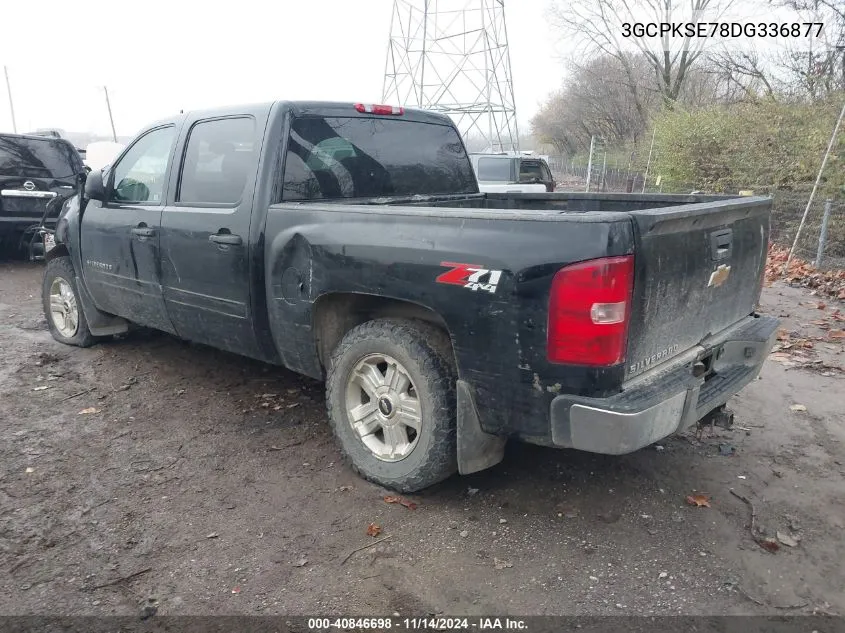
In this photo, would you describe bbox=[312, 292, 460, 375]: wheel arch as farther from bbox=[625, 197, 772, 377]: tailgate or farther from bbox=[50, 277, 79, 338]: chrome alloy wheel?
bbox=[50, 277, 79, 338]: chrome alloy wheel

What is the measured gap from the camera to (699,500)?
331 cm

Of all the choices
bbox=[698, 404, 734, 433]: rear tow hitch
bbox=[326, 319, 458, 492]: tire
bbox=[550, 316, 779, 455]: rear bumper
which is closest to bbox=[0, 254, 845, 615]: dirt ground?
bbox=[326, 319, 458, 492]: tire

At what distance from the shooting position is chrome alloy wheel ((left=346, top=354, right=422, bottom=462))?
325cm

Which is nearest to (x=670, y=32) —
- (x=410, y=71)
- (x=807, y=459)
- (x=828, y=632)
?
(x=410, y=71)

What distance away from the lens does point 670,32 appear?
2398 centimetres

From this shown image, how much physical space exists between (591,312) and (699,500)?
145 centimetres

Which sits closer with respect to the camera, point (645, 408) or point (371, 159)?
point (645, 408)

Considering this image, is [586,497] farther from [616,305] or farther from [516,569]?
[616,305]

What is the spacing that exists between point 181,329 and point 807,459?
406cm

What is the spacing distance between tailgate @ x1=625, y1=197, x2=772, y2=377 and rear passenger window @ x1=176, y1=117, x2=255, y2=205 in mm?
2344

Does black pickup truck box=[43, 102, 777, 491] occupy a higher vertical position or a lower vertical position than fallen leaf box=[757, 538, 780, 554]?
higher

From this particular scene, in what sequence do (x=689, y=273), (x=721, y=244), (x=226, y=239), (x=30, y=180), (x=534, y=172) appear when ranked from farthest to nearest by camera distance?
(x=534, y=172) → (x=30, y=180) → (x=226, y=239) → (x=721, y=244) → (x=689, y=273)

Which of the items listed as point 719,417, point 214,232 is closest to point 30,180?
point 214,232

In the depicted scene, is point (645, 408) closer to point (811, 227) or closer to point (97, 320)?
point (97, 320)
